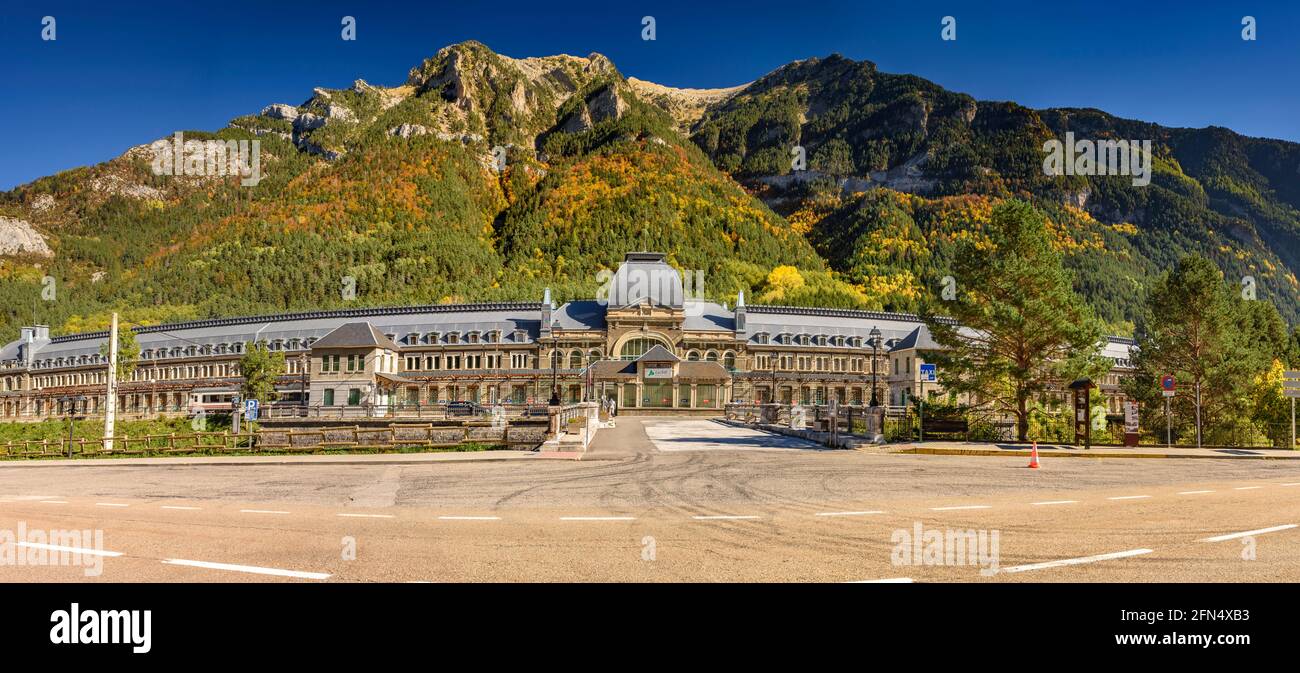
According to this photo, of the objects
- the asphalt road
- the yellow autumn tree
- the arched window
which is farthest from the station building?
the asphalt road

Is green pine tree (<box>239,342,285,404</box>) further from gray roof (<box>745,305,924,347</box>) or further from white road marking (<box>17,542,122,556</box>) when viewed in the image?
white road marking (<box>17,542,122,556</box>)

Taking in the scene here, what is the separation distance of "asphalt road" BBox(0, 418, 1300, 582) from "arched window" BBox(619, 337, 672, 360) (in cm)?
6710

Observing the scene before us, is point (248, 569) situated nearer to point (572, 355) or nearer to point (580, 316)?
point (572, 355)

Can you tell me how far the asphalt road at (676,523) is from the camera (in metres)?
8.43

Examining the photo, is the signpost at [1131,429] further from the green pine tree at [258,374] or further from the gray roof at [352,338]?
the green pine tree at [258,374]

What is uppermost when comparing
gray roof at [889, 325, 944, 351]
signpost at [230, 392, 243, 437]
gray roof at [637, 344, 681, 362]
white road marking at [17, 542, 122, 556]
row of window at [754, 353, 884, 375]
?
gray roof at [889, 325, 944, 351]

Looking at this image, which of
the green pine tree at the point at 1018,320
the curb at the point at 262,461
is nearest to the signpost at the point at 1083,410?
the green pine tree at the point at 1018,320

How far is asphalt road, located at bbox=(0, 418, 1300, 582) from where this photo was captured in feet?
27.7

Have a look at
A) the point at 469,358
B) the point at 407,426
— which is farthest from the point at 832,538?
the point at 469,358

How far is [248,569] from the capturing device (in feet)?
27.8

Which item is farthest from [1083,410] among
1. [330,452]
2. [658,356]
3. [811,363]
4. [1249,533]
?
[811,363]

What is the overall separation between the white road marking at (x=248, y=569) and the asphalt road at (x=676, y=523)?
4cm
